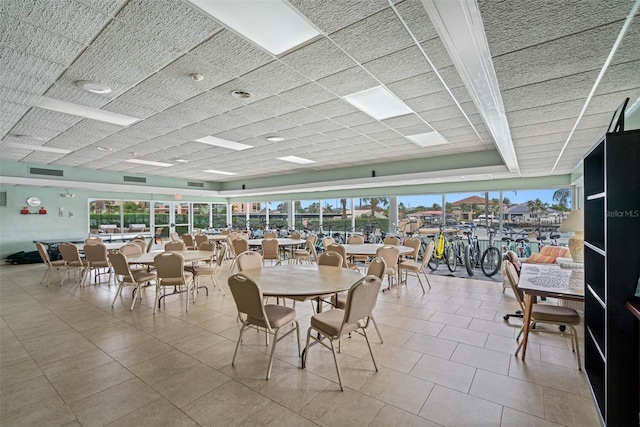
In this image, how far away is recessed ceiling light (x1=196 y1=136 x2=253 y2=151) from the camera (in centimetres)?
535

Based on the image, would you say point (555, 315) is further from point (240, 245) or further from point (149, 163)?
point (149, 163)

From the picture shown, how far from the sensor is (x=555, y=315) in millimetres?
2768

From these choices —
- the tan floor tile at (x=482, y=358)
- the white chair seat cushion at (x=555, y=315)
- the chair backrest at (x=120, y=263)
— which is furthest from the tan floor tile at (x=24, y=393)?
the white chair seat cushion at (x=555, y=315)

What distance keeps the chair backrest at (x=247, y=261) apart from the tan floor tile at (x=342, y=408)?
6.21ft

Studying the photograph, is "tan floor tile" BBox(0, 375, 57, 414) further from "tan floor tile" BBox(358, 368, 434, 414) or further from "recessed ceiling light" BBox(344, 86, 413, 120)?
"recessed ceiling light" BBox(344, 86, 413, 120)

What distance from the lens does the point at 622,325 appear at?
69.1 inches

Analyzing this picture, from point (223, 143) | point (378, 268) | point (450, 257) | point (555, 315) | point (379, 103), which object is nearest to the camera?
point (555, 315)

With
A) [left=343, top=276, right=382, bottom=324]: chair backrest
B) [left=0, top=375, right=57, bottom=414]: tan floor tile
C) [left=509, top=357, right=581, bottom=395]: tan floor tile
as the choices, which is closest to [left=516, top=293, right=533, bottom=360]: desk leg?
[left=509, top=357, right=581, bottom=395]: tan floor tile

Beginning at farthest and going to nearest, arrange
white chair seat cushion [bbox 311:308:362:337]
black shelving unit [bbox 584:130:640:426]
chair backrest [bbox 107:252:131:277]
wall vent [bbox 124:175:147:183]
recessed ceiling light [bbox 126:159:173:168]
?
wall vent [bbox 124:175:147:183] → recessed ceiling light [bbox 126:159:173:168] → chair backrest [bbox 107:252:131:277] → white chair seat cushion [bbox 311:308:362:337] → black shelving unit [bbox 584:130:640:426]

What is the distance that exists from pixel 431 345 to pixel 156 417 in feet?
8.26

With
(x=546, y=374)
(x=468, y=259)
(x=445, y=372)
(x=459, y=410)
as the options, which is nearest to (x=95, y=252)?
(x=445, y=372)

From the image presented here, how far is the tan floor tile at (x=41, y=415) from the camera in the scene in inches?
78.4

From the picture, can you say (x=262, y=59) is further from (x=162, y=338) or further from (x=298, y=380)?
(x=162, y=338)

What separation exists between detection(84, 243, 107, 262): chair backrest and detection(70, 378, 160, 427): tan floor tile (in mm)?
4224
